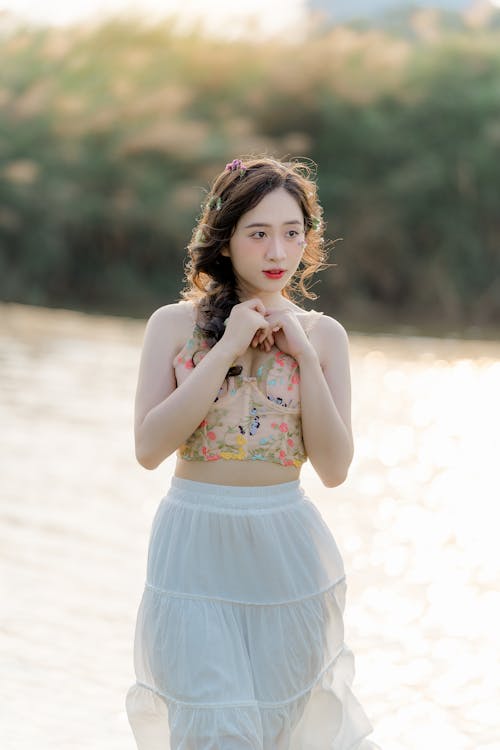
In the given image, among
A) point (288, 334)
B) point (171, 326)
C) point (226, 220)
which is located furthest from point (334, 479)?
point (226, 220)

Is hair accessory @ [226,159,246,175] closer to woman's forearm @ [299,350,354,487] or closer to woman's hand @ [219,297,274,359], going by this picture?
woman's hand @ [219,297,274,359]

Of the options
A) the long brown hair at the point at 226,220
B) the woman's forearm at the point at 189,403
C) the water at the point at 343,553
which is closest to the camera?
the woman's forearm at the point at 189,403

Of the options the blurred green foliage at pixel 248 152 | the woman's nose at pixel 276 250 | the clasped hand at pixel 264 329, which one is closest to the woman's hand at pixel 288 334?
the clasped hand at pixel 264 329

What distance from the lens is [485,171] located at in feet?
53.7

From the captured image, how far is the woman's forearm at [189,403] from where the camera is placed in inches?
97.3

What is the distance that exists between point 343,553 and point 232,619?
10.6 feet

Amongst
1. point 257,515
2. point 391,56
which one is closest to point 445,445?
point 257,515

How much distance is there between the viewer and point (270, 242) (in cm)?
256

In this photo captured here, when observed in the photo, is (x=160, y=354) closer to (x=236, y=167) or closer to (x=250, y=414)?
(x=250, y=414)

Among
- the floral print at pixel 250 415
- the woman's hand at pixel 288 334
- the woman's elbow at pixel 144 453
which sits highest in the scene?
the woman's hand at pixel 288 334

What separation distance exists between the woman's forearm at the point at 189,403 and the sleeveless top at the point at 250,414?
0.21 feet

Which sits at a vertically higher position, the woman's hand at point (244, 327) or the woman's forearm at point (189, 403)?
the woman's hand at point (244, 327)

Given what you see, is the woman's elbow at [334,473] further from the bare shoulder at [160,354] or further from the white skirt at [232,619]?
the bare shoulder at [160,354]

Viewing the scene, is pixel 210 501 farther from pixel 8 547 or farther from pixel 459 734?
pixel 8 547
